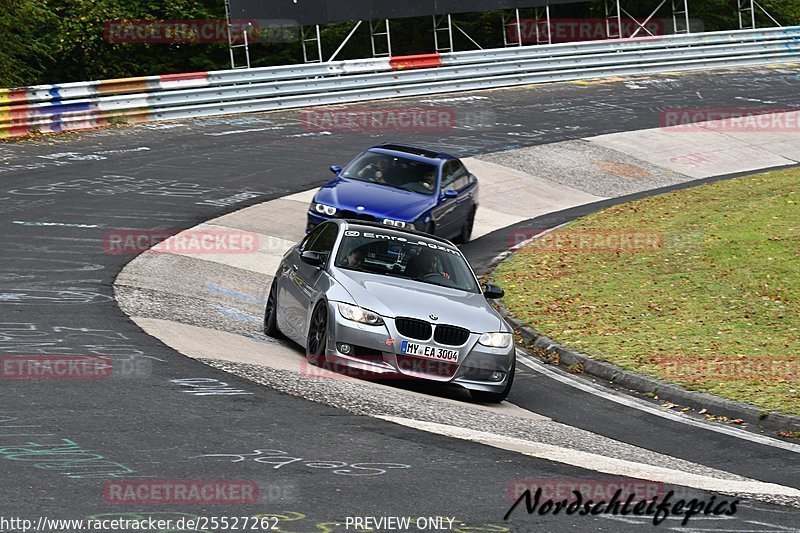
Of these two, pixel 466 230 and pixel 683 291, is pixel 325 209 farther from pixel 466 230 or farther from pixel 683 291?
pixel 683 291

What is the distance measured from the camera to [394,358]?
11.3m

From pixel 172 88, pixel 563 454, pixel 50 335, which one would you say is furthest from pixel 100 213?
pixel 563 454

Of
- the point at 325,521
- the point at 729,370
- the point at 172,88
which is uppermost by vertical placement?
the point at 172,88

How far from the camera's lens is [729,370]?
13.0m

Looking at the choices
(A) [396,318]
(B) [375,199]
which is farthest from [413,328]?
(B) [375,199]

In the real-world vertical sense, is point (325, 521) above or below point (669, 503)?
above

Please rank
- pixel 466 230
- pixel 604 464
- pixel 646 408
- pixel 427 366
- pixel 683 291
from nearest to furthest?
pixel 604 464 → pixel 427 366 → pixel 646 408 → pixel 683 291 → pixel 466 230

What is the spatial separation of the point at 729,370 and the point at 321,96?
71.1ft

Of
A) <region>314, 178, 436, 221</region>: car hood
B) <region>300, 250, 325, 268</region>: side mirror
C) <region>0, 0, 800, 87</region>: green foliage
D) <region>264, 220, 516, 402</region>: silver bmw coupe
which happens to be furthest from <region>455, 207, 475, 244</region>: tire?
<region>0, 0, 800, 87</region>: green foliage

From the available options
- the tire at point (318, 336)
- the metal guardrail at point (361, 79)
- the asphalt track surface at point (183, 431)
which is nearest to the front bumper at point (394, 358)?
the tire at point (318, 336)

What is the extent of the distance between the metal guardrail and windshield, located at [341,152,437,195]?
1030cm

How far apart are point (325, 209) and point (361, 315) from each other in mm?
7415

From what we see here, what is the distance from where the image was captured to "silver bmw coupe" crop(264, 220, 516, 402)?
11.4 m

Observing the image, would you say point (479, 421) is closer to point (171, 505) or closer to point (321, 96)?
point (171, 505)
